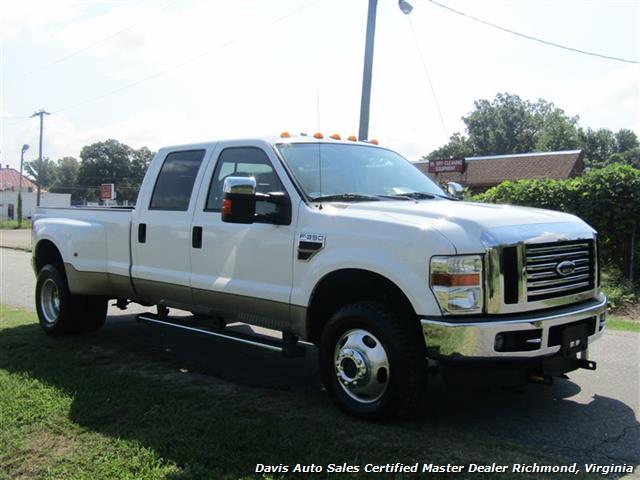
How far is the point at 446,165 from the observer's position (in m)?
35.8

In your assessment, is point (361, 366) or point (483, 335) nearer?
point (483, 335)

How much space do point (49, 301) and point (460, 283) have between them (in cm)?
533

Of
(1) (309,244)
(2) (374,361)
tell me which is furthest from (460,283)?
(1) (309,244)

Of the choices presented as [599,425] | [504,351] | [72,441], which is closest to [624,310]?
[599,425]

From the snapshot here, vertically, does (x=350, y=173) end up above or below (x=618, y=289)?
above

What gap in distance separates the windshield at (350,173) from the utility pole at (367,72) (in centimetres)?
766

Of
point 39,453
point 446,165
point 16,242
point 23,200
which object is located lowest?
point 16,242

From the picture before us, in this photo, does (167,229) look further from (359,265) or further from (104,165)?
(104,165)

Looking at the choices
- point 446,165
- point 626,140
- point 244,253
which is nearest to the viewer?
point 244,253

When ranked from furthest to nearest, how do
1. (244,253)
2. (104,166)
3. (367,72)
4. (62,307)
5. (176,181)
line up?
(104,166)
(367,72)
(62,307)
(176,181)
(244,253)

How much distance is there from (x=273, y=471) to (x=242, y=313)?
5.89 feet

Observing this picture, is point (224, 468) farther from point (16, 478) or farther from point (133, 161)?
point (133, 161)

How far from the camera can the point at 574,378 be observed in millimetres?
5293

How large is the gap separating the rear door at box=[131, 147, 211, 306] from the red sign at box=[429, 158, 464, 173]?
30.6 meters
